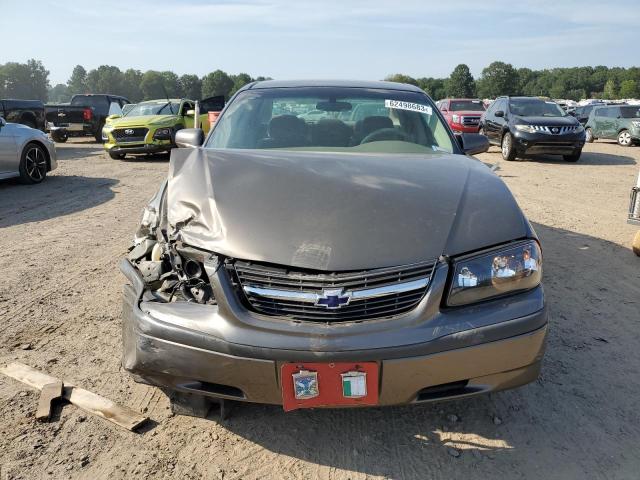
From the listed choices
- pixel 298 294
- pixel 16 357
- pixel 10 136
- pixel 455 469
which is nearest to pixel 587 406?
pixel 455 469

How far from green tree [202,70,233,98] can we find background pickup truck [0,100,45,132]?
47.9 metres

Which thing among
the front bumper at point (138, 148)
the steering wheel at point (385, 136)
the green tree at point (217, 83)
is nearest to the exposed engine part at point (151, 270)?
the steering wheel at point (385, 136)

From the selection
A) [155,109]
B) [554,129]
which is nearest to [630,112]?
[554,129]

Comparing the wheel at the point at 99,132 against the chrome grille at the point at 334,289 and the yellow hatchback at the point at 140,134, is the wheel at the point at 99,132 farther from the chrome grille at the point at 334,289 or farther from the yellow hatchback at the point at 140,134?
the chrome grille at the point at 334,289

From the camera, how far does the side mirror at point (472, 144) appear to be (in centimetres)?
376

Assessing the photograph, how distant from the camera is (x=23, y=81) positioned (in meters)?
120

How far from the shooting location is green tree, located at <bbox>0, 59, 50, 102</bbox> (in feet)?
385

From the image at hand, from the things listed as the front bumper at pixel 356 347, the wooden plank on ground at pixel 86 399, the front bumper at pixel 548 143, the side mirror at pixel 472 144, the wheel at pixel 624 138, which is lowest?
the wheel at pixel 624 138

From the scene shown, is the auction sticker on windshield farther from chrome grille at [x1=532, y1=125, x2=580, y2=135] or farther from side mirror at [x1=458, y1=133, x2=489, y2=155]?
chrome grille at [x1=532, y1=125, x2=580, y2=135]

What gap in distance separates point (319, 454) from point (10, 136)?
9.02 metres

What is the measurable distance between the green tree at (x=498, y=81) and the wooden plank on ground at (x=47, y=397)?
114810 millimetres

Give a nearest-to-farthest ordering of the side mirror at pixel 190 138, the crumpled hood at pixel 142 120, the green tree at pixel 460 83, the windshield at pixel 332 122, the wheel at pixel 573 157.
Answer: the windshield at pixel 332 122, the side mirror at pixel 190 138, the wheel at pixel 573 157, the crumpled hood at pixel 142 120, the green tree at pixel 460 83

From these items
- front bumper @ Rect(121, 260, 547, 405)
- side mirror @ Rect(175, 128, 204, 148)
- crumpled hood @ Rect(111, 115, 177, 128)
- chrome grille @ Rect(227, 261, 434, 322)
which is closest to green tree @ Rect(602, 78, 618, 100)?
crumpled hood @ Rect(111, 115, 177, 128)

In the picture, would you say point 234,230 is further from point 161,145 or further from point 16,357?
point 161,145
